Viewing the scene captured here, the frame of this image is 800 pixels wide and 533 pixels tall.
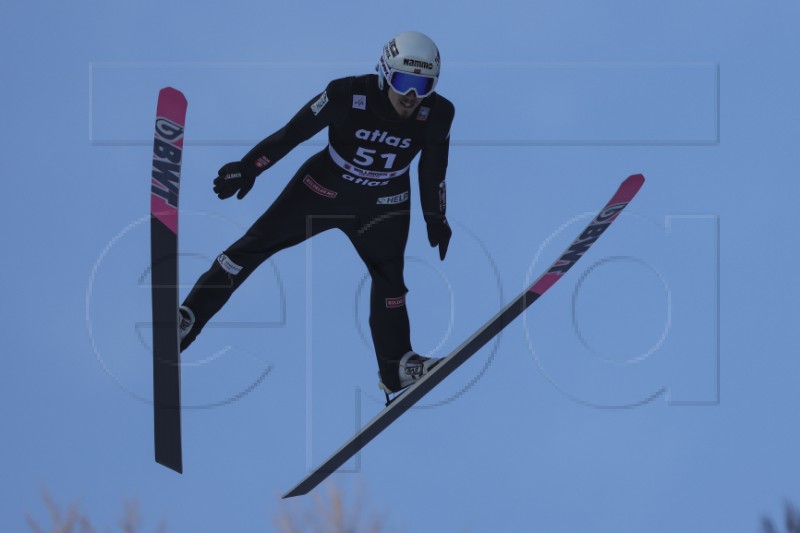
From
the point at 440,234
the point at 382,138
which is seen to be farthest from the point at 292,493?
the point at 382,138

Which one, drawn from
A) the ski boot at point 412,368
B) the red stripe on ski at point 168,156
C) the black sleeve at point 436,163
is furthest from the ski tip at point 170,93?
the ski boot at point 412,368

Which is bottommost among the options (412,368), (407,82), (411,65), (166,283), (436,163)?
(412,368)

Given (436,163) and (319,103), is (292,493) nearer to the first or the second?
(436,163)

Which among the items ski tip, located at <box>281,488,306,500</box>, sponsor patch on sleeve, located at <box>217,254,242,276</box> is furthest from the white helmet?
ski tip, located at <box>281,488,306,500</box>

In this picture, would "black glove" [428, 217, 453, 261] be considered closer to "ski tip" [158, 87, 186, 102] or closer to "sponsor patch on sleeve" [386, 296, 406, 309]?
"sponsor patch on sleeve" [386, 296, 406, 309]

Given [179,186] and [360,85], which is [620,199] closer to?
[360,85]

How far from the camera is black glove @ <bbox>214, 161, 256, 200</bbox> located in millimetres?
8641

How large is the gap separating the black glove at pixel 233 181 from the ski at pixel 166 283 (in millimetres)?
315

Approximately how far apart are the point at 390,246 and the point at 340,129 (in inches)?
37.2

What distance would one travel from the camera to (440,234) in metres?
8.97

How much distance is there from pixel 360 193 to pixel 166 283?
1.51m

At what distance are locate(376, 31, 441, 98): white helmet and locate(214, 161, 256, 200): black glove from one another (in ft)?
3.84

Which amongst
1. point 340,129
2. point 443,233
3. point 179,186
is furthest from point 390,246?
point 179,186

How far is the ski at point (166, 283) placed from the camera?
342 inches
